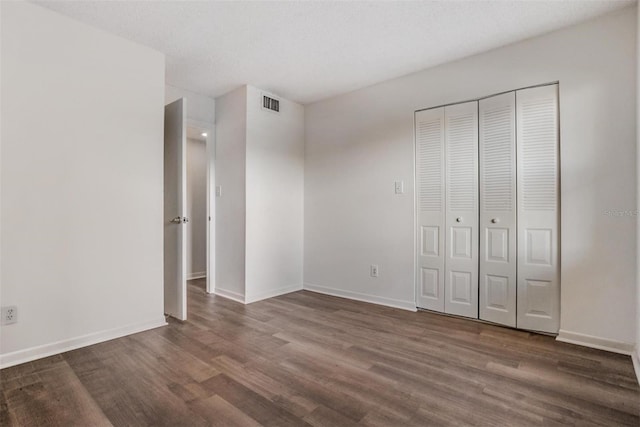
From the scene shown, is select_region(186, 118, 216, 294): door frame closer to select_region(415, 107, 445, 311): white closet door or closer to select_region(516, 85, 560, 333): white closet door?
select_region(415, 107, 445, 311): white closet door

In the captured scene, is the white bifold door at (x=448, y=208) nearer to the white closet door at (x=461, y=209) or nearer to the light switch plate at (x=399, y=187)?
the white closet door at (x=461, y=209)

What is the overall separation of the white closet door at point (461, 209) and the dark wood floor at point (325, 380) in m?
0.32

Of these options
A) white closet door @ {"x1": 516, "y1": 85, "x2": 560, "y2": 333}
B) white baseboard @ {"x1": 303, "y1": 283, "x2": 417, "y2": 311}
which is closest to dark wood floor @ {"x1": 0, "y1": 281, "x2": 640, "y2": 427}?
white closet door @ {"x1": 516, "y1": 85, "x2": 560, "y2": 333}

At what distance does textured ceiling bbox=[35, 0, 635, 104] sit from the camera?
88.4 inches

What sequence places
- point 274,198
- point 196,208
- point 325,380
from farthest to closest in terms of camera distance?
point 196,208 < point 274,198 < point 325,380

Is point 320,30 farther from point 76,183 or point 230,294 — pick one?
point 230,294

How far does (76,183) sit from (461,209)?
10.6 ft

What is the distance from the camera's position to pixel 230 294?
384cm

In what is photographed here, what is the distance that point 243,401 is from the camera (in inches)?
67.6

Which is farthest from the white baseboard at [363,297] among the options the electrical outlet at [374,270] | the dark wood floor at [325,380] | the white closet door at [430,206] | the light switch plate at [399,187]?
the light switch plate at [399,187]

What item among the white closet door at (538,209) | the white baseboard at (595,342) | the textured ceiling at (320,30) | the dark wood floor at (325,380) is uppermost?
the textured ceiling at (320,30)

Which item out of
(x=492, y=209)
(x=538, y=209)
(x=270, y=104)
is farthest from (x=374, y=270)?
(x=270, y=104)

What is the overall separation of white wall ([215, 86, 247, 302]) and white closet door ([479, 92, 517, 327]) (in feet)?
8.10

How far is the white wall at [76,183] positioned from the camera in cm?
215
